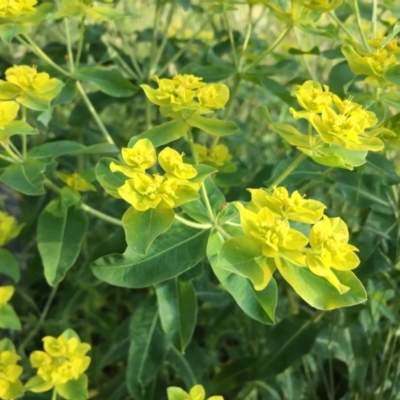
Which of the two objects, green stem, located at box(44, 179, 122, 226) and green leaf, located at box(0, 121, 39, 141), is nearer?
green leaf, located at box(0, 121, 39, 141)

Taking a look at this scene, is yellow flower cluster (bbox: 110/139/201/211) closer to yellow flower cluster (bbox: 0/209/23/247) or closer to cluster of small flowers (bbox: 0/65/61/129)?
cluster of small flowers (bbox: 0/65/61/129)

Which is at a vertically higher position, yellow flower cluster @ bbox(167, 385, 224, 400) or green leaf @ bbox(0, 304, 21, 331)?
yellow flower cluster @ bbox(167, 385, 224, 400)

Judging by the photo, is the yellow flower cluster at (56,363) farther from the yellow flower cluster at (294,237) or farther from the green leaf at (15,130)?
the yellow flower cluster at (294,237)

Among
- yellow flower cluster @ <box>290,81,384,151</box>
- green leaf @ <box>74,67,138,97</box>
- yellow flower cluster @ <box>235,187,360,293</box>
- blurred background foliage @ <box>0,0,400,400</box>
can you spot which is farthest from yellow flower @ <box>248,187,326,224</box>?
green leaf @ <box>74,67,138,97</box>

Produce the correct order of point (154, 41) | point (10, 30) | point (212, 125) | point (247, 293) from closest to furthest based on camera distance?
point (247, 293), point (212, 125), point (10, 30), point (154, 41)

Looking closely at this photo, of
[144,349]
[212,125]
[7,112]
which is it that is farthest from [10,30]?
[144,349]

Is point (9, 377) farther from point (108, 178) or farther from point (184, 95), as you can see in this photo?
point (184, 95)

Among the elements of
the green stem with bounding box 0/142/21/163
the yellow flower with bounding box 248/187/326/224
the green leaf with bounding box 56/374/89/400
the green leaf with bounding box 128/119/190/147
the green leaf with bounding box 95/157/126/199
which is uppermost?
the yellow flower with bounding box 248/187/326/224
